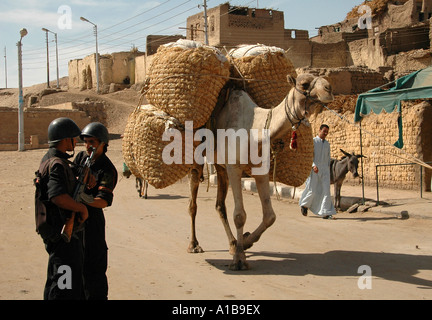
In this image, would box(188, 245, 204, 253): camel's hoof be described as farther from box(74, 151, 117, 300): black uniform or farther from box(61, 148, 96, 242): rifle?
box(61, 148, 96, 242): rifle

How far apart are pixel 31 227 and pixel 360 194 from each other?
8.40 metres

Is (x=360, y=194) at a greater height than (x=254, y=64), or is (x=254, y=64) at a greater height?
(x=254, y=64)

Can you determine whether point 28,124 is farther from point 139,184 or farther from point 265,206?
point 265,206

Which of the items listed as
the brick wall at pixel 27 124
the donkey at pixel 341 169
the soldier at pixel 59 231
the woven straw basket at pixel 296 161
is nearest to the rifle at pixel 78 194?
the soldier at pixel 59 231

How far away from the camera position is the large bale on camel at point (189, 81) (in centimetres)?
656

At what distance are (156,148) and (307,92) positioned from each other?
2108 mm

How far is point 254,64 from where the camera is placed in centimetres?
707

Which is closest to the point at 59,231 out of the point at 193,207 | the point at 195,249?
the point at 195,249

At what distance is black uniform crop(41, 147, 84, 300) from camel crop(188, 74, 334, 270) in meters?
2.74

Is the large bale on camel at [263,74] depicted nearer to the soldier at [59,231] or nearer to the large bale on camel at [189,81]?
the large bale on camel at [189,81]

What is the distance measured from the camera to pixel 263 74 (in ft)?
23.2

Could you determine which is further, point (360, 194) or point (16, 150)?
point (16, 150)
